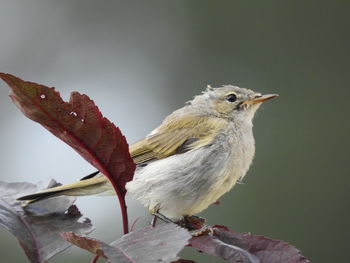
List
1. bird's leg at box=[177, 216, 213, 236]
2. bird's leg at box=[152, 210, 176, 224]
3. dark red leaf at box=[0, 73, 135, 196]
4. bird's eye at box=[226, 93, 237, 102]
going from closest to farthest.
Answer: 1. dark red leaf at box=[0, 73, 135, 196]
2. bird's leg at box=[177, 216, 213, 236]
3. bird's leg at box=[152, 210, 176, 224]
4. bird's eye at box=[226, 93, 237, 102]

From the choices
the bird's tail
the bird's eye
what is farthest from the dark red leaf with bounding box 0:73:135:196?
the bird's eye

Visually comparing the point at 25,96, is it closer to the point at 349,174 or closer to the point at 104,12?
the point at 349,174

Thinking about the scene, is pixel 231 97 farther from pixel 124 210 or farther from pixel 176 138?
pixel 124 210

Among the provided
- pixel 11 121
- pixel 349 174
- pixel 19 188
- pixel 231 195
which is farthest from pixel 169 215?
pixel 11 121

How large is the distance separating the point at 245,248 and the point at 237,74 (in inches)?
235

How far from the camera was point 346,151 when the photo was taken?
6.53 metres

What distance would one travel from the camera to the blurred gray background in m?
6.25

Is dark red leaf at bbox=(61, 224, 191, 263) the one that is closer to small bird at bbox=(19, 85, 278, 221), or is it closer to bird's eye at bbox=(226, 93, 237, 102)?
small bird at bbox=(19, 85, 278, 221)

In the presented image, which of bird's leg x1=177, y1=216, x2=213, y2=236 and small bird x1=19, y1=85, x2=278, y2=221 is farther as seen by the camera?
small bird x1=19, y1=85, x2=278, y2=221

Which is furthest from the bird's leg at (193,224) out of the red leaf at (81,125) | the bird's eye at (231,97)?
the bird's eye at (231,97)

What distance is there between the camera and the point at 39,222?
195cm

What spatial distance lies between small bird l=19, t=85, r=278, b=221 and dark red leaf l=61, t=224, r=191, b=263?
1221 mm

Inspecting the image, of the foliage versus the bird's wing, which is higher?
the foliage

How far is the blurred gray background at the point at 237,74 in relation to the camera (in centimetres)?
625
